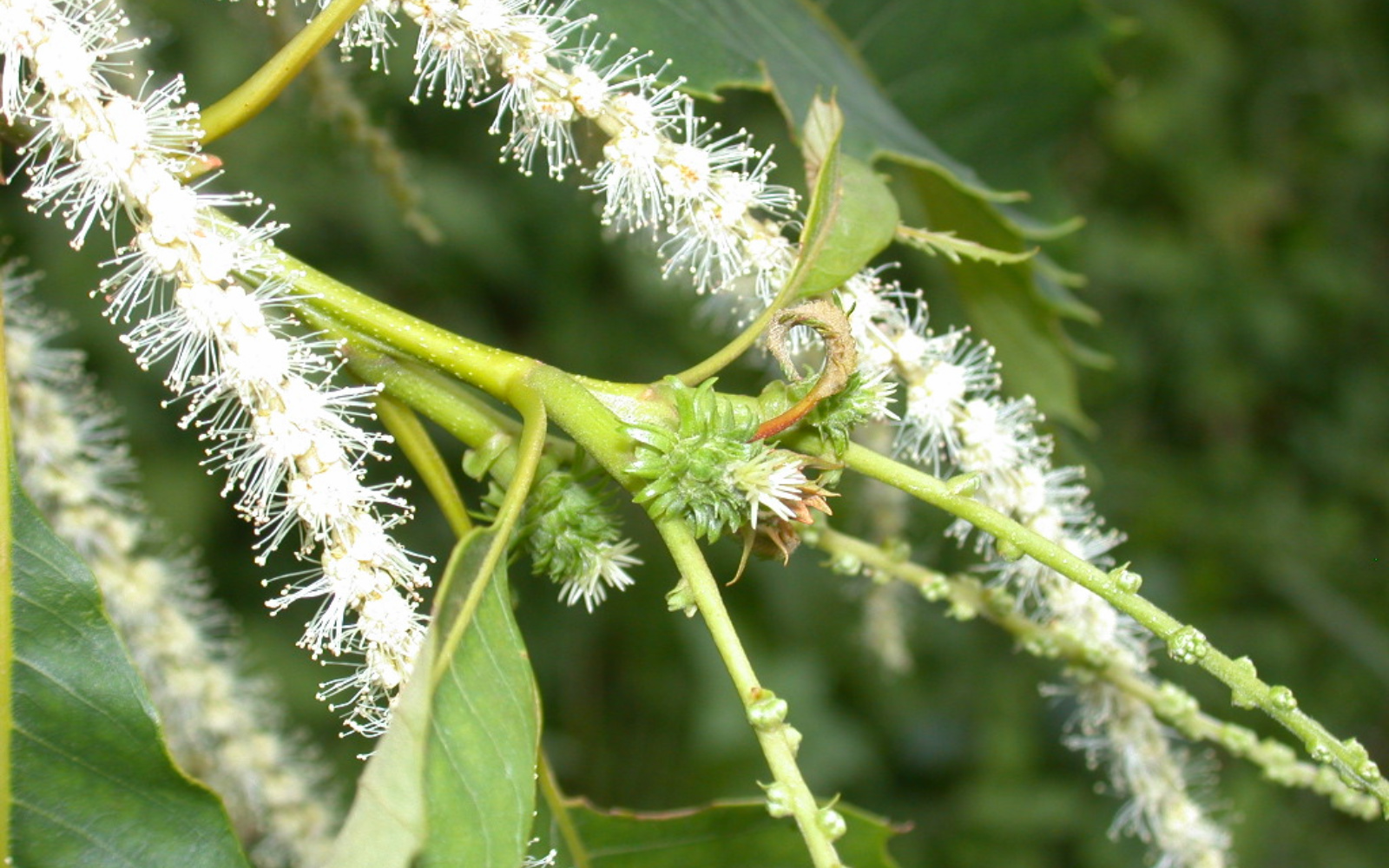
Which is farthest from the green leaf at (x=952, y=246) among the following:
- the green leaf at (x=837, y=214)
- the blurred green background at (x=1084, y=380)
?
the blurred green background at (x=1084, y=380)

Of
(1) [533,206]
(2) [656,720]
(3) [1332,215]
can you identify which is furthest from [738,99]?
(3) [1332,215]

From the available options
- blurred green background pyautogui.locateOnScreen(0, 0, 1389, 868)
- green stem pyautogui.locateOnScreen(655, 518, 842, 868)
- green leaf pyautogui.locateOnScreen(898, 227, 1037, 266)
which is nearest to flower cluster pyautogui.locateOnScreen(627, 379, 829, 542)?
green stem pyautogui.locateOnScreen(655, 518, 842, 868)

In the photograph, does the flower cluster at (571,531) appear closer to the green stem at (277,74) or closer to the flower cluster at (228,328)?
the flower cluster at (228,328)

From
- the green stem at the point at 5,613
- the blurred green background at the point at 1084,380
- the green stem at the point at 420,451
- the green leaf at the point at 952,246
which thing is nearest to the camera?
the green stem at the point at 5,613

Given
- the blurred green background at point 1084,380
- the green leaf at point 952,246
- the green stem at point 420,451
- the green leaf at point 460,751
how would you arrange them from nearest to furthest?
the green leaf at point 460,751
the green stem at point 420,451
the green leaf at point 952,246
the blurred green background at point 1084,380

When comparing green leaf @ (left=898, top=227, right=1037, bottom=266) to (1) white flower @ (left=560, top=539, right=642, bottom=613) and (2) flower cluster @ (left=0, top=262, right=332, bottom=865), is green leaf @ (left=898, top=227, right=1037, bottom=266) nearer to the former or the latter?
(1) white flower @ (left=560, top=539, right=642, bottom=613)

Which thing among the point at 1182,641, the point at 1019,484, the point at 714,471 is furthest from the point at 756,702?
the point at 1019,484
